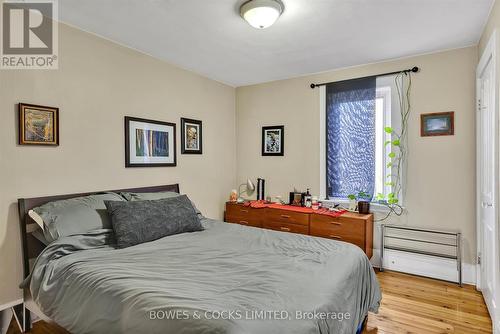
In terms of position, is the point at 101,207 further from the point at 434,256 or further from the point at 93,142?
the point at 434,256

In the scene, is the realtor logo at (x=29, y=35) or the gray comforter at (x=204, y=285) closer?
the gray comforter at (x=204, y=285)

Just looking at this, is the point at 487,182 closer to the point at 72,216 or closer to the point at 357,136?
the point at 357,136

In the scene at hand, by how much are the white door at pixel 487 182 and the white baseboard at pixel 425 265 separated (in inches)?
7.4

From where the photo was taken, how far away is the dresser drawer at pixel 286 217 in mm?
3365

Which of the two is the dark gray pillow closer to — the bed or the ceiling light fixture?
the bed

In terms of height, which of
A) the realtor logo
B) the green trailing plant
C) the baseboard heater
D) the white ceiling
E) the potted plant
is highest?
the white ceiling

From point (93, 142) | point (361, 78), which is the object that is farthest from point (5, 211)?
point (361, 78)

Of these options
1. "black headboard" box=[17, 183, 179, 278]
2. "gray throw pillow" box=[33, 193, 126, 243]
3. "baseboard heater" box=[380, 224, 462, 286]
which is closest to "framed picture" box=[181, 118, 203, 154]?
"gray throw pillow" box=[33, 193, 126, 243]

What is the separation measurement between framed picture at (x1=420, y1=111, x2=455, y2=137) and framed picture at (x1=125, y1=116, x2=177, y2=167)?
9.41ft

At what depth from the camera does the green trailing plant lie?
3.17 metres

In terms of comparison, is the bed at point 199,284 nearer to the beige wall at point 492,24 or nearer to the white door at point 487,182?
the white door at point 487,182

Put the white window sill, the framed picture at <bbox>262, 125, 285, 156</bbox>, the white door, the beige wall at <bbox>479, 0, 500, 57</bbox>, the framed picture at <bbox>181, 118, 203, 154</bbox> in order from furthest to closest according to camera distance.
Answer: the framed picture at <bbox>262, 125, 285, 156</bbox>, the framed picture at <bbox>181, 118, 203, 154</bbox>, the white window sill, the white door, the beige wall at <bbox>479, 0, 500, 57</bbox>

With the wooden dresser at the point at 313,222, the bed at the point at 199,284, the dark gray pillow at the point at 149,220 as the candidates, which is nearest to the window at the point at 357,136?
the wooden dresser at the point at 313,222

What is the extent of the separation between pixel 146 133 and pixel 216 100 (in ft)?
4.44
